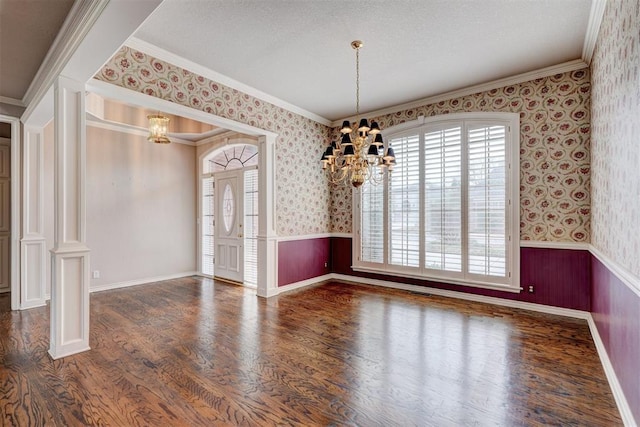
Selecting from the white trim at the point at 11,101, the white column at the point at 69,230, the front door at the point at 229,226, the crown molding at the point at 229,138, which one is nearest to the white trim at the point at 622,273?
the white column at the point at 69,230

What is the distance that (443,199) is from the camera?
15.8ft

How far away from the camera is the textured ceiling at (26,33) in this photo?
2533 mm

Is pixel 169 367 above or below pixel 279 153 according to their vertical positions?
below

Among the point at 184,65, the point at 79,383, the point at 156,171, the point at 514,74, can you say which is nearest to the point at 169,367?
the point at 79,383

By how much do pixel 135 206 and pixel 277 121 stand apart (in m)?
3.22

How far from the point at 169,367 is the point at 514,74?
208 inches

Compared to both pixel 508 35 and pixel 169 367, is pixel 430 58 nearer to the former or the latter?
pixel 508 35

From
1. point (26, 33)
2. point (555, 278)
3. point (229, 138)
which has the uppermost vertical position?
point (26, 33)

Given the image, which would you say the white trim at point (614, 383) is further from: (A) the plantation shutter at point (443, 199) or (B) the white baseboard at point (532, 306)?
(A) the plantation shutter at point (443, 199)

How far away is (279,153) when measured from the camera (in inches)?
207

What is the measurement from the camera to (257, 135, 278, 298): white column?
5.00 m

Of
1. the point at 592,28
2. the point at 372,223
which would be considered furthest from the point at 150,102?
the point at 592,28

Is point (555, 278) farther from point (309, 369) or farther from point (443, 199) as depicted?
point (309, 369)

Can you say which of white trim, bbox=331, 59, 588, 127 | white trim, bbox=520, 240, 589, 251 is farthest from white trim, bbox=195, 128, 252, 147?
white trim, bbox=520, 240, 589, 251
